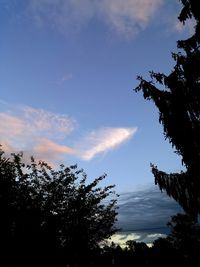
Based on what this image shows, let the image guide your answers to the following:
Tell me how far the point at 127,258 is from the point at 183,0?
39832mm

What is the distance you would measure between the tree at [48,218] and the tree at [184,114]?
488 inches

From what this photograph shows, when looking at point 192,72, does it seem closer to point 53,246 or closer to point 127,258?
point 53,246

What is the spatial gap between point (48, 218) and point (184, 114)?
1532 centimetres

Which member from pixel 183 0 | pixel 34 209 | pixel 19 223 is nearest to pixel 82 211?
pixel 34 209

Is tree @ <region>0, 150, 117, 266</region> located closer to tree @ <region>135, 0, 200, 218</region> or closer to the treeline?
the treeline

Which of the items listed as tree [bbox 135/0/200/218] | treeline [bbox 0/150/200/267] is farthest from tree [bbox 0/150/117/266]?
tree [bbox 135/0/200/218]

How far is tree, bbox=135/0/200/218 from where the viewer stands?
41.2 ft

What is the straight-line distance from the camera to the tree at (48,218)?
22.3 meters

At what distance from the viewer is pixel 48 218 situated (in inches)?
995

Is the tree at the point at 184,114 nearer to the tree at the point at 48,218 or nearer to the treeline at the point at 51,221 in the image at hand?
the treeline at the point at 51,221

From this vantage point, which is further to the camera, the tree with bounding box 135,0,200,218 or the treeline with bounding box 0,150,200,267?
the treeline with bounding box 0,150,200,267

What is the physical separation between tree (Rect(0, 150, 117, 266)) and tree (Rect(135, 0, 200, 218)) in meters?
12.4

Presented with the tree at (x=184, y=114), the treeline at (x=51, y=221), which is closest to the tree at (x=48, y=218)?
the treeline at (x=51, y=221)

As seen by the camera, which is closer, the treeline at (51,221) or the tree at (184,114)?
the tree at (184,114)
